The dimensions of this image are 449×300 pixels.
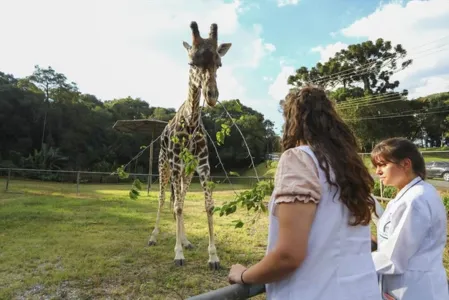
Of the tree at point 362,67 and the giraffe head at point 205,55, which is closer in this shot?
the giraffe head at point 205,55

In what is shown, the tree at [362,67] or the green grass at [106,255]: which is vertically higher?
the tree at [362,67]

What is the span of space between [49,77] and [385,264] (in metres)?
36.7

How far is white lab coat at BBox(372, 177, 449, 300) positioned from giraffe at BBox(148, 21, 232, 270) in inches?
85.9

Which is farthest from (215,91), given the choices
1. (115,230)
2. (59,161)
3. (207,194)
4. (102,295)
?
(59,161)

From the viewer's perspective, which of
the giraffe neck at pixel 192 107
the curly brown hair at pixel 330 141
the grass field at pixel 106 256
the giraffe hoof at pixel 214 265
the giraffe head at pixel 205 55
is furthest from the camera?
the giraffe neck at pixel 192 107

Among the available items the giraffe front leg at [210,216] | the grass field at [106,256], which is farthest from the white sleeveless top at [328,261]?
the giraffe front leg at [210,216]

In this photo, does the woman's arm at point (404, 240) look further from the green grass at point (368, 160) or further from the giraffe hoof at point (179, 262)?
the giraffe hoof at point (179, 262)

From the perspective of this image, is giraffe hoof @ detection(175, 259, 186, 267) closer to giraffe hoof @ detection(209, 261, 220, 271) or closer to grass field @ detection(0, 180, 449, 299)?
grass field @ detection(0, 180, 449, 299)

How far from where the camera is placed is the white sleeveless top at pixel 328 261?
113cm

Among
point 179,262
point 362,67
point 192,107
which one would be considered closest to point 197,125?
point 192,107

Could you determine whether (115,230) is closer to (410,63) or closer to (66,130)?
(66,130)

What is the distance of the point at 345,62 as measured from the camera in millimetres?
33812

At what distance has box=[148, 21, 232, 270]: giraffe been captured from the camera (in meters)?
4.15

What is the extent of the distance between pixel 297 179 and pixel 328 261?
0.30m
